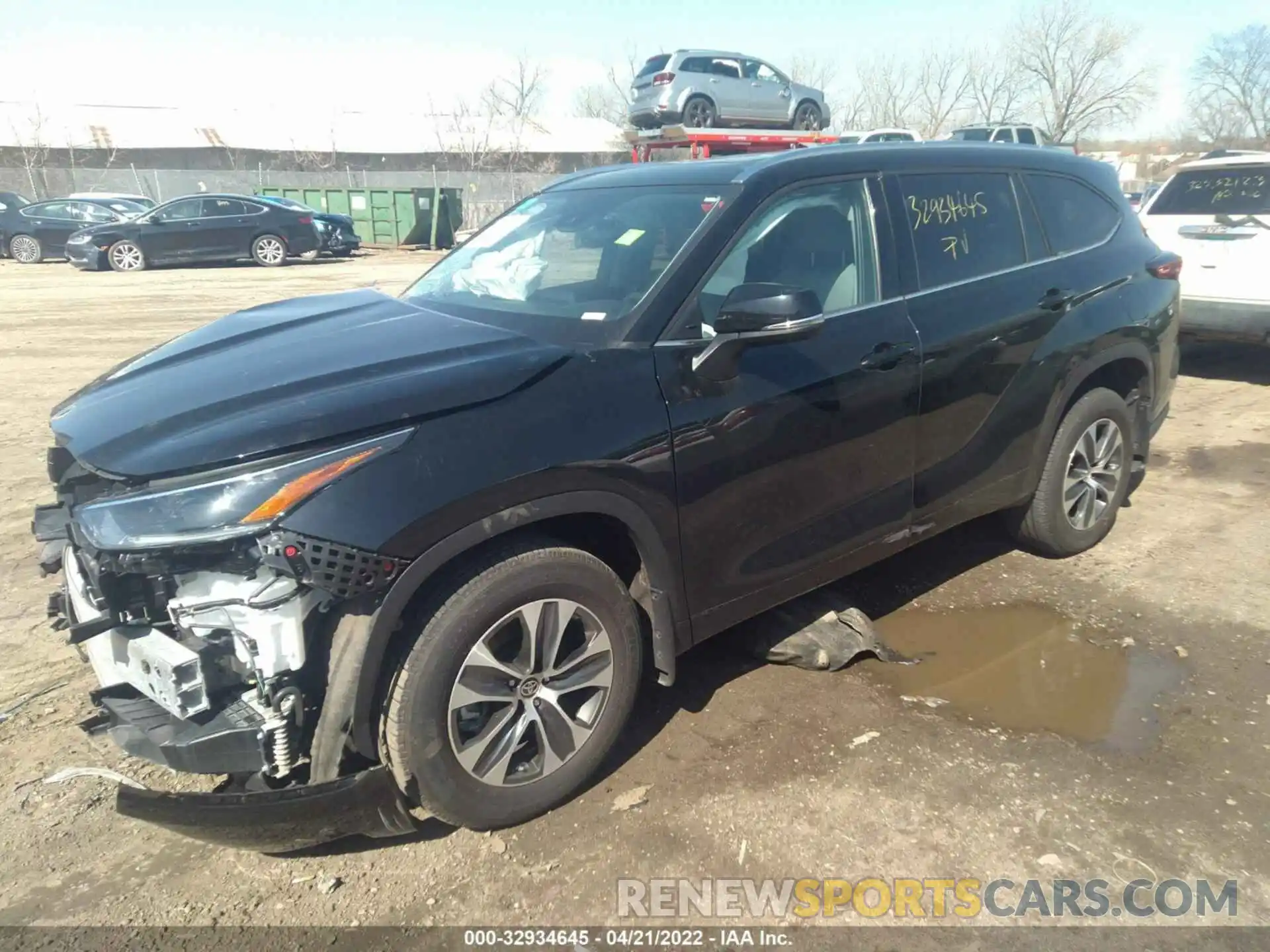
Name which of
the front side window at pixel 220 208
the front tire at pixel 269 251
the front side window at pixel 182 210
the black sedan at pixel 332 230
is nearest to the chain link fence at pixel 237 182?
the black sedan at pixel 332 230

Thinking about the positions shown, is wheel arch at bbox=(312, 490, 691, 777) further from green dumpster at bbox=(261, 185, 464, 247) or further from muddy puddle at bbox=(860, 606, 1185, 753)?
green dumpster at bbox=(261, 185, 464, 247)

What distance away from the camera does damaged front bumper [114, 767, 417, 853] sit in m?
2.26

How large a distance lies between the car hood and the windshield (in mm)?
191

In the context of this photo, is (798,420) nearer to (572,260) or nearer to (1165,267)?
(572,260)

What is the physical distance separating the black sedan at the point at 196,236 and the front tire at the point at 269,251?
15 millimetres

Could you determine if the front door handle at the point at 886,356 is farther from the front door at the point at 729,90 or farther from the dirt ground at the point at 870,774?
the front door at the point at 729,90

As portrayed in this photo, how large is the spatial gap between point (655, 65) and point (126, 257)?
38.7 ft

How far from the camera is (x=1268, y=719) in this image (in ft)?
10.5

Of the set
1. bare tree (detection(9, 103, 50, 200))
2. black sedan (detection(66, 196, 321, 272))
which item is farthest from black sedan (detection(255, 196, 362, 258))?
bare tree (detection(9, 103, 50, 200))

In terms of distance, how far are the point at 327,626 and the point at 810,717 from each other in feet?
5.80

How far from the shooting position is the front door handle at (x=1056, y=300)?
12.8ft

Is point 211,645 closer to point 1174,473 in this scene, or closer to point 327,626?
point 327,626

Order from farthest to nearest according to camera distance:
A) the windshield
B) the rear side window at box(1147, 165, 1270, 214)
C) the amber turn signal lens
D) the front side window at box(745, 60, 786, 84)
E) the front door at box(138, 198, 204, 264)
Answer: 1. the front door at box(138, 198, 204, 264)
2. the front side window at box(745, 60, 786, 84)
3. the rear side window at box(1147, 165, 1270, 214)
4. the windshield
5. the amber turn signal lens

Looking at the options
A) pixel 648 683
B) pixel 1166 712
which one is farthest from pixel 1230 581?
pixel 648 683
